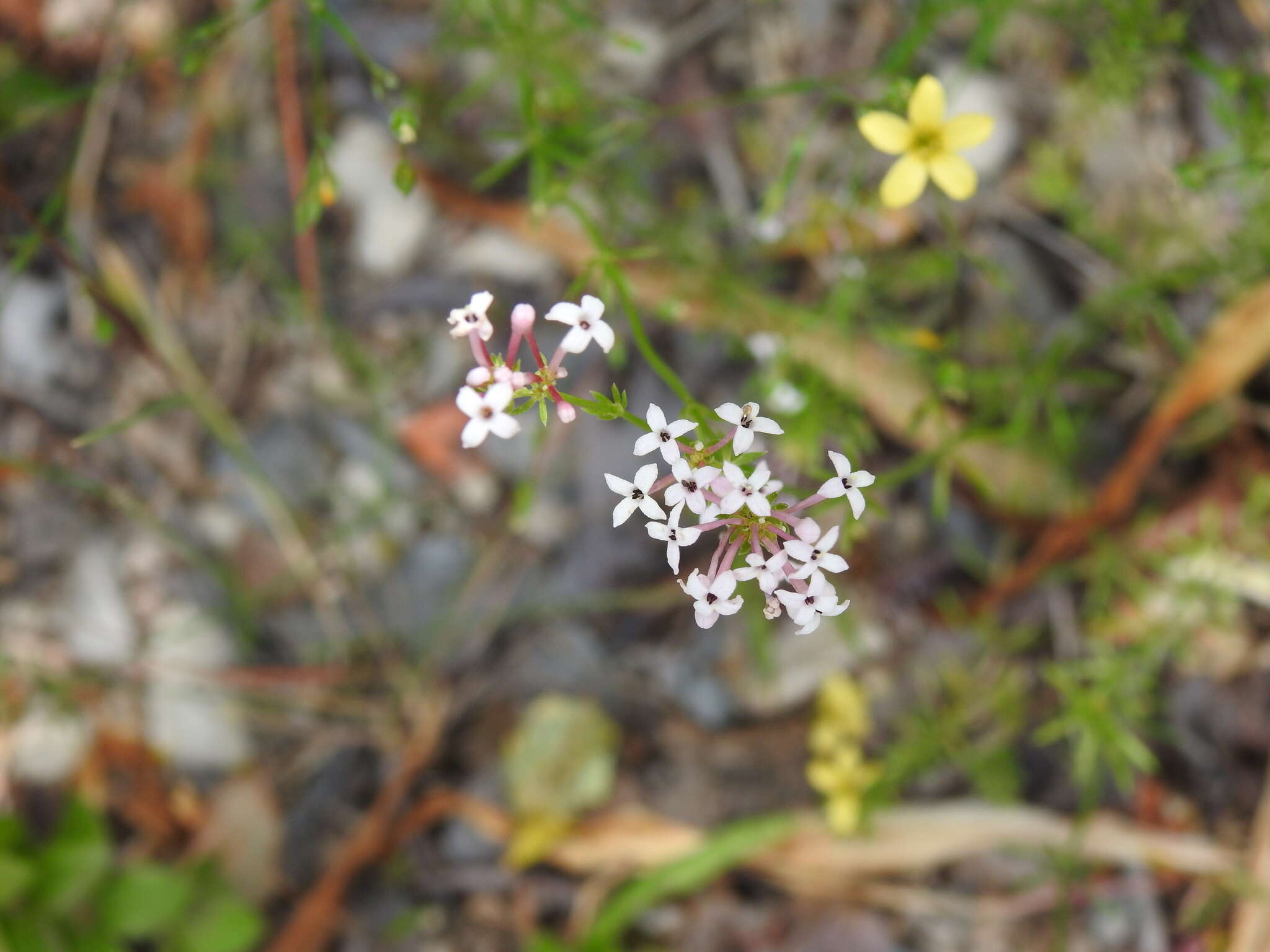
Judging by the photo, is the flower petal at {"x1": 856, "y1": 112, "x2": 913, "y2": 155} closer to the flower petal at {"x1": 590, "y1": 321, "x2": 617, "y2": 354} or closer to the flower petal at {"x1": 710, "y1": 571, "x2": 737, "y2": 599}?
the flower petal at {"x1": 590, "y1": 321, "x2": 617, "y2": 354}

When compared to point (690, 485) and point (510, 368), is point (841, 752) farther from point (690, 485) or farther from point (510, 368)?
point (510, 368)

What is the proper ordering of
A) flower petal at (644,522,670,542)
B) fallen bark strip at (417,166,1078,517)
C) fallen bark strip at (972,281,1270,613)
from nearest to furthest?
flower petal at (644,522,670,542) < fallen bark strip at (972,281,1270,613) < fallen bark strip at (417,166,1078,517)

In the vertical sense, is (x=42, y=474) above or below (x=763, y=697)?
above

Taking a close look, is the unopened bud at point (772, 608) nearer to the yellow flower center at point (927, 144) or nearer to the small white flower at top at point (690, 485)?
the small white flower at top at point (690, 485)

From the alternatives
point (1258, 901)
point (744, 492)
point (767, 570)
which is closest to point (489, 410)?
point (744, 492)

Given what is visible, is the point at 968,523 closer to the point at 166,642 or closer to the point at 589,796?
the point at 589,796

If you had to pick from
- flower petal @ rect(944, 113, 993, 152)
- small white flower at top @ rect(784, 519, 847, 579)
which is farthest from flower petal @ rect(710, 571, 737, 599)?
flower petal @ rect(944, 113, 993, 152)

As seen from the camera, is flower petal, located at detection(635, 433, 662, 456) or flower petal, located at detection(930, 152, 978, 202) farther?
flower petal, located at detection(930, 152, 978, 202)

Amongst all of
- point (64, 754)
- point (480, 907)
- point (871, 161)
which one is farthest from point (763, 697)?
point (64, 754)
